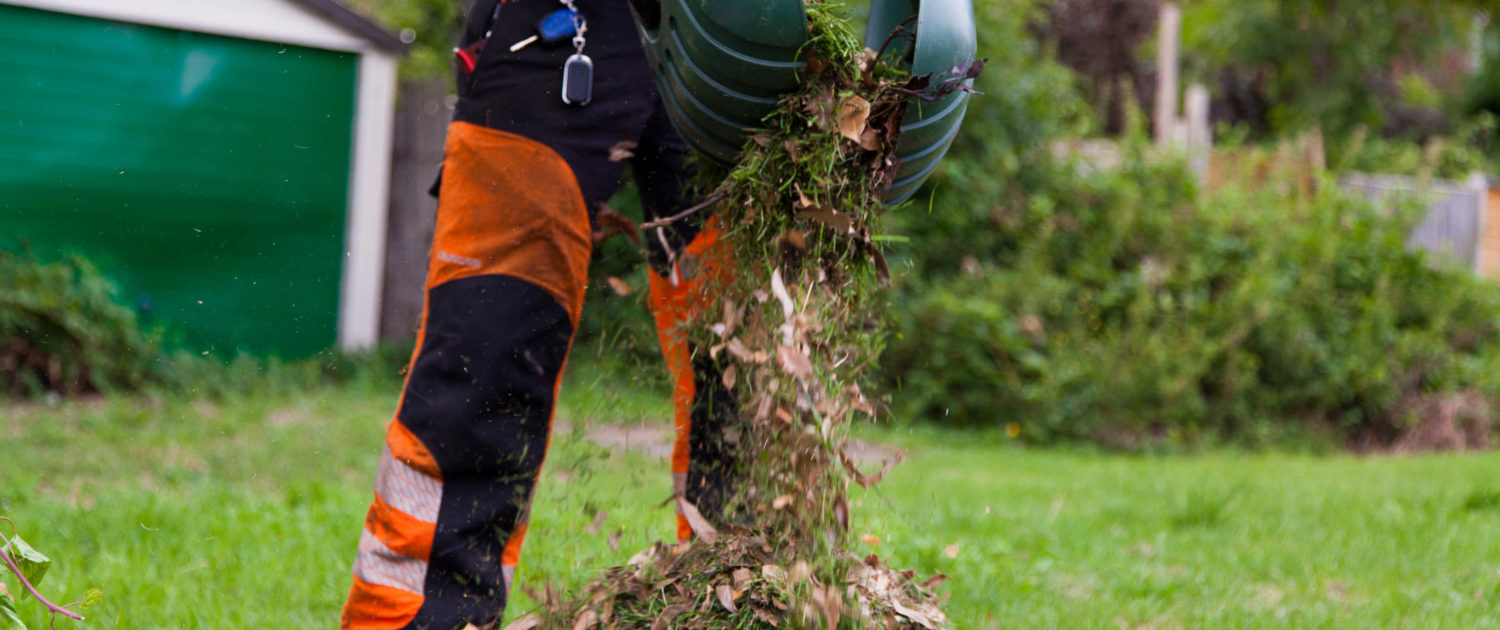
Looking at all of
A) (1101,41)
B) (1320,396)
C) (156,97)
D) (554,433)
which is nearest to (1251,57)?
(1101,41)

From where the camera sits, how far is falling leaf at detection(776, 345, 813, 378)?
1689mm

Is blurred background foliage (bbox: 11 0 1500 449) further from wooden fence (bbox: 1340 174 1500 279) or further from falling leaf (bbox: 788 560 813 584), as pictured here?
falling leaf (bbox: 788 560 813 584)

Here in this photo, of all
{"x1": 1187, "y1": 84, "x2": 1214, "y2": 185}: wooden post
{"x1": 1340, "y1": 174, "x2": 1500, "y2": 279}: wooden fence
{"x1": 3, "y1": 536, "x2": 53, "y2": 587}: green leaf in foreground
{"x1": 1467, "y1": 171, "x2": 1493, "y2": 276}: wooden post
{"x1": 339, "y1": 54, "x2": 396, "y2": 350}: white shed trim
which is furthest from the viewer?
{"x1": 1467, "y1": 171, "x2": 1493, "y2": 276}: wooden post

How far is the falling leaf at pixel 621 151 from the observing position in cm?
216

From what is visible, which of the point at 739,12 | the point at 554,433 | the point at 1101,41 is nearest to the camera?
the point at 739,12

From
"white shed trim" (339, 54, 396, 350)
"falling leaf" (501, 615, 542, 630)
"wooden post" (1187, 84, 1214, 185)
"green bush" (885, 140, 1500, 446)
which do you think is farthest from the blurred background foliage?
"falling leaf" (501, 615, 542, 630)

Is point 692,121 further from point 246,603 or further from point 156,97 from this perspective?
point 156,97

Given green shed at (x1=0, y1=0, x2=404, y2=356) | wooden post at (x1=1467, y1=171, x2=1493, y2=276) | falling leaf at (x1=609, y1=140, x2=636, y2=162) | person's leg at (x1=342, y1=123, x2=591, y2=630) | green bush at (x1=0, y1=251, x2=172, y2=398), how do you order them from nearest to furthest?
1. person's leg at (x1=342, y1=123, x2=591, y2=630)
2. falling leaf at (x1=609, y1=140, x2=636, y2=162)
3. green bush at (x1=0, y1=251, x2=172, y2=398)
4. green shed at (x1=0, y1=0, x2=404, y2=356)
5. wooden post at (x1=1467, y1=171, x2=1493, y2=276)

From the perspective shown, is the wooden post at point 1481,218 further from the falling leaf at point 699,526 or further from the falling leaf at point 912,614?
the falling leaf at point 699,526

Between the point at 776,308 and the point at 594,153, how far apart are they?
0.58m

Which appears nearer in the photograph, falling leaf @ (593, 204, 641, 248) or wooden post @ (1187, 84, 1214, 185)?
falling leaf @ (593, 204, 641, 248)

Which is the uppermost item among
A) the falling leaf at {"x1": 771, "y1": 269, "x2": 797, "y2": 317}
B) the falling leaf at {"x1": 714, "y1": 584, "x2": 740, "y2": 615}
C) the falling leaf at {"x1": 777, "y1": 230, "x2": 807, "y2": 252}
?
the falling leaf at {"x1": 777, "y1": 230, "x2": 807, "y2": 252}

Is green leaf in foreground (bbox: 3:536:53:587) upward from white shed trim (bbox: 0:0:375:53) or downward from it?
downward

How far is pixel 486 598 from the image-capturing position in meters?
2.08
